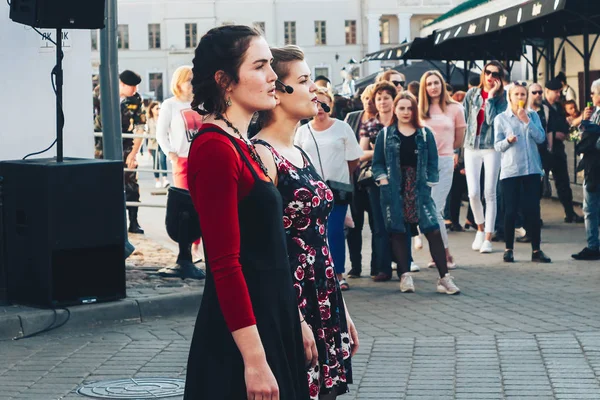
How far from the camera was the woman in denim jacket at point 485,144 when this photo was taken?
42.3 feet

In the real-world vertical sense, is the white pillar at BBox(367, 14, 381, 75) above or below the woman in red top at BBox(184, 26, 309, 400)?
above

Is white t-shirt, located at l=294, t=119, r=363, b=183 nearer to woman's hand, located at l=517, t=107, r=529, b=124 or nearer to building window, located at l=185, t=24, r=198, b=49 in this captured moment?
woman's hand, located at l=517, t=107, r=529, b=124

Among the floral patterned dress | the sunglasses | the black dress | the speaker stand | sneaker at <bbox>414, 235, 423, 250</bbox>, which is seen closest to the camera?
the black dress

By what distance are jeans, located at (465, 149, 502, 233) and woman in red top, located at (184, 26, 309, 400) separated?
9501mm

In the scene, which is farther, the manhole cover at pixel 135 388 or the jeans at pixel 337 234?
the jeans at pixel 337 234

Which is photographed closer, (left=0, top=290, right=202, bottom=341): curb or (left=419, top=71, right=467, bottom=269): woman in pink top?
(left=0, top=290, right=202, bottom=341): curb

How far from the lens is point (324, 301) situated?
398cm

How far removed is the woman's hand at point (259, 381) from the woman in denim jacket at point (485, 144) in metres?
9.74

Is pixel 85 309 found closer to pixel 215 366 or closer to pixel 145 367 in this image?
pixel 145 367

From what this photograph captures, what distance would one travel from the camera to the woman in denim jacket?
12.9 metres

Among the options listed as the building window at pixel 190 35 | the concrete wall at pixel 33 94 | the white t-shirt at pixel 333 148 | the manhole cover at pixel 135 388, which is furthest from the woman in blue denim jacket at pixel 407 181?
the building window at pixel 190 35

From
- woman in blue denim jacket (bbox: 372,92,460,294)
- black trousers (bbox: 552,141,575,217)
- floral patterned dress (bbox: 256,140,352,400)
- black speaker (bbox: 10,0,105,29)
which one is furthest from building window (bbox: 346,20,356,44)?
floral patterned dress (bbox: 256,140,352,400)

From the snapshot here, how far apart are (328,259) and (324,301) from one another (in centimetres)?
15

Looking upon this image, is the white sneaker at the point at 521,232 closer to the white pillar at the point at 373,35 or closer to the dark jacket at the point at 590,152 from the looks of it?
the dark jacket at the point at 590,152
